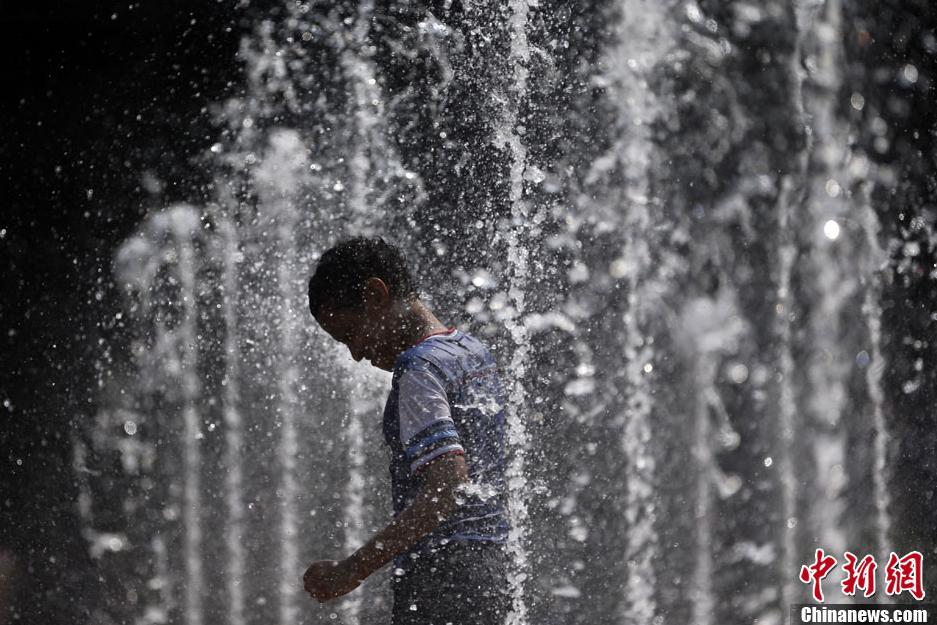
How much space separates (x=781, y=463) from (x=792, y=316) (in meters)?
0.41

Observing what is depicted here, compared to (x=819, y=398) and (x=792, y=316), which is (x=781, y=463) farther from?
(x=792, y=316)

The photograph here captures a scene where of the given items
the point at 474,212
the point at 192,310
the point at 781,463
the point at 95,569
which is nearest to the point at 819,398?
the point at 781,463

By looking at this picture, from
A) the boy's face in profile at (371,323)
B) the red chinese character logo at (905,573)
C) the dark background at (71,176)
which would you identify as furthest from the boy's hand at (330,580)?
the dark background at (71,176)

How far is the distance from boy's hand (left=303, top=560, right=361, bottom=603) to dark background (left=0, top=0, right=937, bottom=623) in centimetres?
229

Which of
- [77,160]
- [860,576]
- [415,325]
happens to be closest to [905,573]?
[860,576]

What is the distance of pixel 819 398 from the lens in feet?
7.46

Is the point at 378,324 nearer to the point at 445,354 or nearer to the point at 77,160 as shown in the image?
the point at 445,354

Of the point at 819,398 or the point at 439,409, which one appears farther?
the point at 819,398

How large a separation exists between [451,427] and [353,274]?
0.75 feet

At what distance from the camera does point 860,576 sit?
208 cm

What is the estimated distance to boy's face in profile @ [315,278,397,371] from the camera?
3.12 ft

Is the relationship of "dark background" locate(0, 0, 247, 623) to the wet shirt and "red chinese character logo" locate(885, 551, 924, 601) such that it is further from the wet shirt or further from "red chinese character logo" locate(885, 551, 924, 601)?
"red chinese character logo" locate(885, 551, 924, 601)

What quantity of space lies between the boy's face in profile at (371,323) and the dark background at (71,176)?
2265 mm

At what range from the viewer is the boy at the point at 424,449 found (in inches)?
32.6
